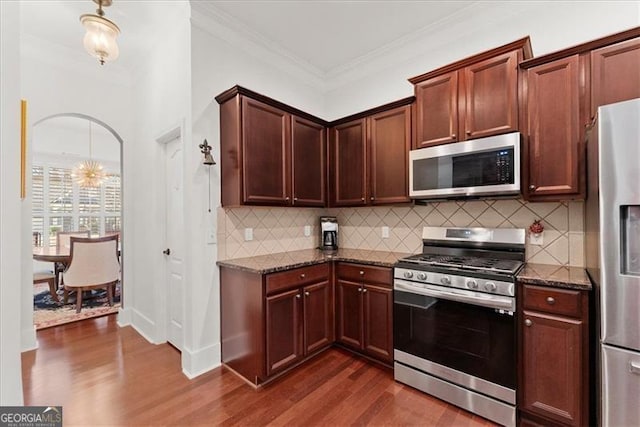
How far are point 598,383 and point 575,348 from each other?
0.18 metres

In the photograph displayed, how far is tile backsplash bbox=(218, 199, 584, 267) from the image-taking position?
2.14 meters

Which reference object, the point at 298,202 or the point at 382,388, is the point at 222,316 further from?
the point at 382,388

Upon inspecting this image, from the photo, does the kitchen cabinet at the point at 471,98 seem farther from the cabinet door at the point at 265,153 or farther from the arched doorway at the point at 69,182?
the arched doorway at the point at 69,182

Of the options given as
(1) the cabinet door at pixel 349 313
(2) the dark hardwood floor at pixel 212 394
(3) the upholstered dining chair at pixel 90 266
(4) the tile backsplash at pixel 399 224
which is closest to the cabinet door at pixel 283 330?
(2) the dark hardwood floor at pixel 212 394

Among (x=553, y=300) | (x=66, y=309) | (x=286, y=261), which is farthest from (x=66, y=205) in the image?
(x=553, y=300)

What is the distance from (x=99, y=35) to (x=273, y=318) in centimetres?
252

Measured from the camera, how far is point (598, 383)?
1541 millimetres

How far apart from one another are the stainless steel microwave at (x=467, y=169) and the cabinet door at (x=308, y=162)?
1029mm

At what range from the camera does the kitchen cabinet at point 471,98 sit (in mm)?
2043

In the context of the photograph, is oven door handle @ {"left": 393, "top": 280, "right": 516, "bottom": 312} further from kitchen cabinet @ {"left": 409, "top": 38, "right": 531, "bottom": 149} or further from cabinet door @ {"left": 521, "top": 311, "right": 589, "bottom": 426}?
kitchen cabinet @ {"left": 409, "top": 38, "right": 531, "bottom": 149}

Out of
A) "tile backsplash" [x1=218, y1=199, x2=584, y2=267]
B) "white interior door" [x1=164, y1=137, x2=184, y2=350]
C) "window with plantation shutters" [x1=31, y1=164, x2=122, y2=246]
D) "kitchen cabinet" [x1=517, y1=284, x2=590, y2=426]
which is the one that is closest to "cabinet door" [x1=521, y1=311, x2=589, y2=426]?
"kitchen cabinet" [x1=517, y1=284, x2=590, y2=426]

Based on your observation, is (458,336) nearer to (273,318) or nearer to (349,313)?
(349,313)

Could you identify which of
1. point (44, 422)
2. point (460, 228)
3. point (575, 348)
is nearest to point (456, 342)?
point (575, 348)

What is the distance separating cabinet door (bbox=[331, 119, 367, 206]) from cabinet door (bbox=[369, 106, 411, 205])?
0.11 metres
